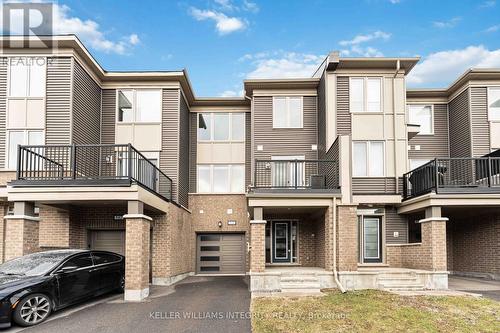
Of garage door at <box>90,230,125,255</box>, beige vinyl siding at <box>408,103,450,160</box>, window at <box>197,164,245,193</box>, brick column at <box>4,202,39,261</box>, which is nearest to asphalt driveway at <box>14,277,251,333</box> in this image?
brick column at <box>4,202,39,261</box>

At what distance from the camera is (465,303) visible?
9.91m

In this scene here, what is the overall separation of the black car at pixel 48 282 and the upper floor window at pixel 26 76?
6.42 meters

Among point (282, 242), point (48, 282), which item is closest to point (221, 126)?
point (282, 242)

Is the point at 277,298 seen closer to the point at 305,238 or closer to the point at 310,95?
the point at 305,238

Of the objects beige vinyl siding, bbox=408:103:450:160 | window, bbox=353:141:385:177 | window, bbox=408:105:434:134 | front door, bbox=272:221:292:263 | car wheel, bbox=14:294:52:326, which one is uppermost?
window, bbox=408:105:434:134

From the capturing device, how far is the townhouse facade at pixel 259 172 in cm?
1212

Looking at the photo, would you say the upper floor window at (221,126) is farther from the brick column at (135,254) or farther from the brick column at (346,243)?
the brick column at (135,254)

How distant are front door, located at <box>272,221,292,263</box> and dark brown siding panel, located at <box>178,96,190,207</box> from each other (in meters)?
4.02

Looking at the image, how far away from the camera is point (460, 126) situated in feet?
54.5

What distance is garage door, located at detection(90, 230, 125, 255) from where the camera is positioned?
14.4m

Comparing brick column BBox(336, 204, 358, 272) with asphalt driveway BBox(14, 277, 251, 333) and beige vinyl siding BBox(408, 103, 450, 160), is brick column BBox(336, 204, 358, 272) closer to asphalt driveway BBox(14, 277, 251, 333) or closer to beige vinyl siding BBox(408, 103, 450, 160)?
asphalt driveway BBox(14, 277, 251, 333)

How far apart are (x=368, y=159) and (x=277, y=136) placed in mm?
3803

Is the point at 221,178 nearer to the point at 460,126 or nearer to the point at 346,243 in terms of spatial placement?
the point at 346,243

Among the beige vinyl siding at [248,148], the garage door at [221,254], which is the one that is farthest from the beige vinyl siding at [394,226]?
the garage door at [221,254]
